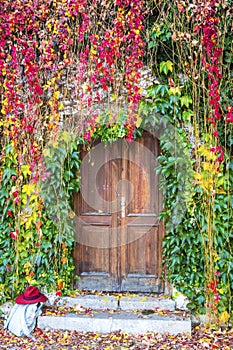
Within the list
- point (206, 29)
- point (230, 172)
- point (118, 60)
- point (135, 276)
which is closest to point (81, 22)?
point (118, 60)

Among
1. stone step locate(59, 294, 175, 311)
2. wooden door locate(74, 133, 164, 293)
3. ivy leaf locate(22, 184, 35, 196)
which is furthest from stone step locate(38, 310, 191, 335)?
ivy leaf locate(22, 184, 35, 196)

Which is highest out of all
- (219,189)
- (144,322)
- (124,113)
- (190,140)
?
(124,113)

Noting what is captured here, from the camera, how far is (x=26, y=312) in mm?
4008

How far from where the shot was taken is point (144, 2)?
421 cm

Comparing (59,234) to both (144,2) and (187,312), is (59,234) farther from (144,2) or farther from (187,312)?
(144,2)

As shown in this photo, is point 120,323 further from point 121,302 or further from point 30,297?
point 30,297

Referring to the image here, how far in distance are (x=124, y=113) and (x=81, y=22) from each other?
1169 millimetres

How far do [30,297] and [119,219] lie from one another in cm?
132

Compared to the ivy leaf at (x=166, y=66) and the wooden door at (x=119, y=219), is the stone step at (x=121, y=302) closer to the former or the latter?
the wooden door at (x=119, y=219)

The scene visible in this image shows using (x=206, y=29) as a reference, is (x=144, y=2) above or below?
above

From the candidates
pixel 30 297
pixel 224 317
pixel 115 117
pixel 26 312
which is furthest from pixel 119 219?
pixel 224 317

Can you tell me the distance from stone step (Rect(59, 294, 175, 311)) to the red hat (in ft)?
1.04

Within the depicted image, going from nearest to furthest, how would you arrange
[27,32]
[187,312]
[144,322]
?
[144,322] < [187,312] < [27,32]

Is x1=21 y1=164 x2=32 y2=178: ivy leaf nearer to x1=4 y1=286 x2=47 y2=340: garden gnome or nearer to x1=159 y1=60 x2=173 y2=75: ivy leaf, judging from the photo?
x1=4 y1=286 x2=47 y2=340: garden gnome
